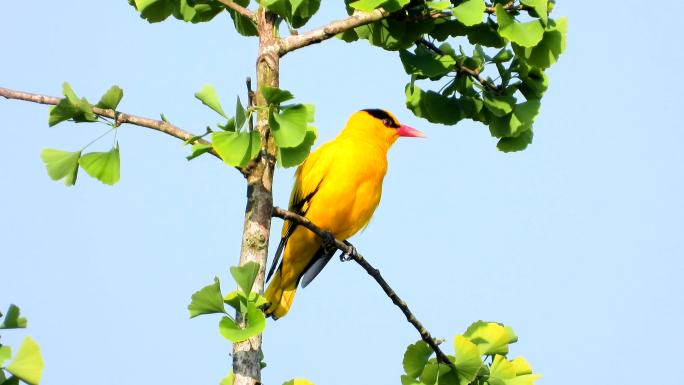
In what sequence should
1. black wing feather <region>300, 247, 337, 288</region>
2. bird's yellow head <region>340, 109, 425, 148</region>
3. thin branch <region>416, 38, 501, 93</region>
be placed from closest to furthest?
thin branch <region>416, 38, 501, 93</region>, black wing feather <region>300, 247, 337, 288</region>, bird's yellow head <region>340, 109, 425, 148</region>

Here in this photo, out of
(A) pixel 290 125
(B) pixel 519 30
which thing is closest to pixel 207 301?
(A) pixel 290 125

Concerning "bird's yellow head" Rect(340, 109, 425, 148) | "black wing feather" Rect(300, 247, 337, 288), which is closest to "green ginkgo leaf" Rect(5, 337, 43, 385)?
"black wing feather" Rect(300, 247, 337, 288)

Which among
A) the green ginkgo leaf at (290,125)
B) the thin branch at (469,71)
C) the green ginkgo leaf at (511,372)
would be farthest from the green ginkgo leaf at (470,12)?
the green ginkgo leaf at (511,372)

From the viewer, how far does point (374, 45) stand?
18.5ft

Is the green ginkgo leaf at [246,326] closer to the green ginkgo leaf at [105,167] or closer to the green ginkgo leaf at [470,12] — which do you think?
the green ginkgo leaf at [105,167]

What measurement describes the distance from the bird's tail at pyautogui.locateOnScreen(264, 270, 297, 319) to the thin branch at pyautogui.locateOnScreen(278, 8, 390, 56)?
9.05 feet

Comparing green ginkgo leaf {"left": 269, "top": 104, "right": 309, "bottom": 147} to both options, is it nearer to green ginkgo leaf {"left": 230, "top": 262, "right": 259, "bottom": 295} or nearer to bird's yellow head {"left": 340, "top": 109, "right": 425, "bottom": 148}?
green ginkgo leaf {"left": 230, "top": 262, "right": 259, "bottom": 295}

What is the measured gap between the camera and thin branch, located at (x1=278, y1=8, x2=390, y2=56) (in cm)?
491

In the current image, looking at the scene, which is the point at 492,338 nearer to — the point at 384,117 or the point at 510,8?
the point at 510,8

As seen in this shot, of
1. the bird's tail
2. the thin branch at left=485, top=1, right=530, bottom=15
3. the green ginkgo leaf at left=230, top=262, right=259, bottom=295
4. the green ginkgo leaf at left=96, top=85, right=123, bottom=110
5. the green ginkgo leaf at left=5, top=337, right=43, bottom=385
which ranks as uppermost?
the thin branch at left=485, top=1, right=530, bottom=15

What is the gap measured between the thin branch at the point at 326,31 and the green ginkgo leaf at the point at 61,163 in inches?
42.8

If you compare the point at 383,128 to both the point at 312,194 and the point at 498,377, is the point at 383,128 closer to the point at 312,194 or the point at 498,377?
the point at 312,194

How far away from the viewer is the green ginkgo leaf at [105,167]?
4816 mm

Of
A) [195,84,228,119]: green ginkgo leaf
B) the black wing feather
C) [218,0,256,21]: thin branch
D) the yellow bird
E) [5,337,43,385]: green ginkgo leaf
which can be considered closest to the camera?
[5,337,43,385]: green ginkgo leaf
